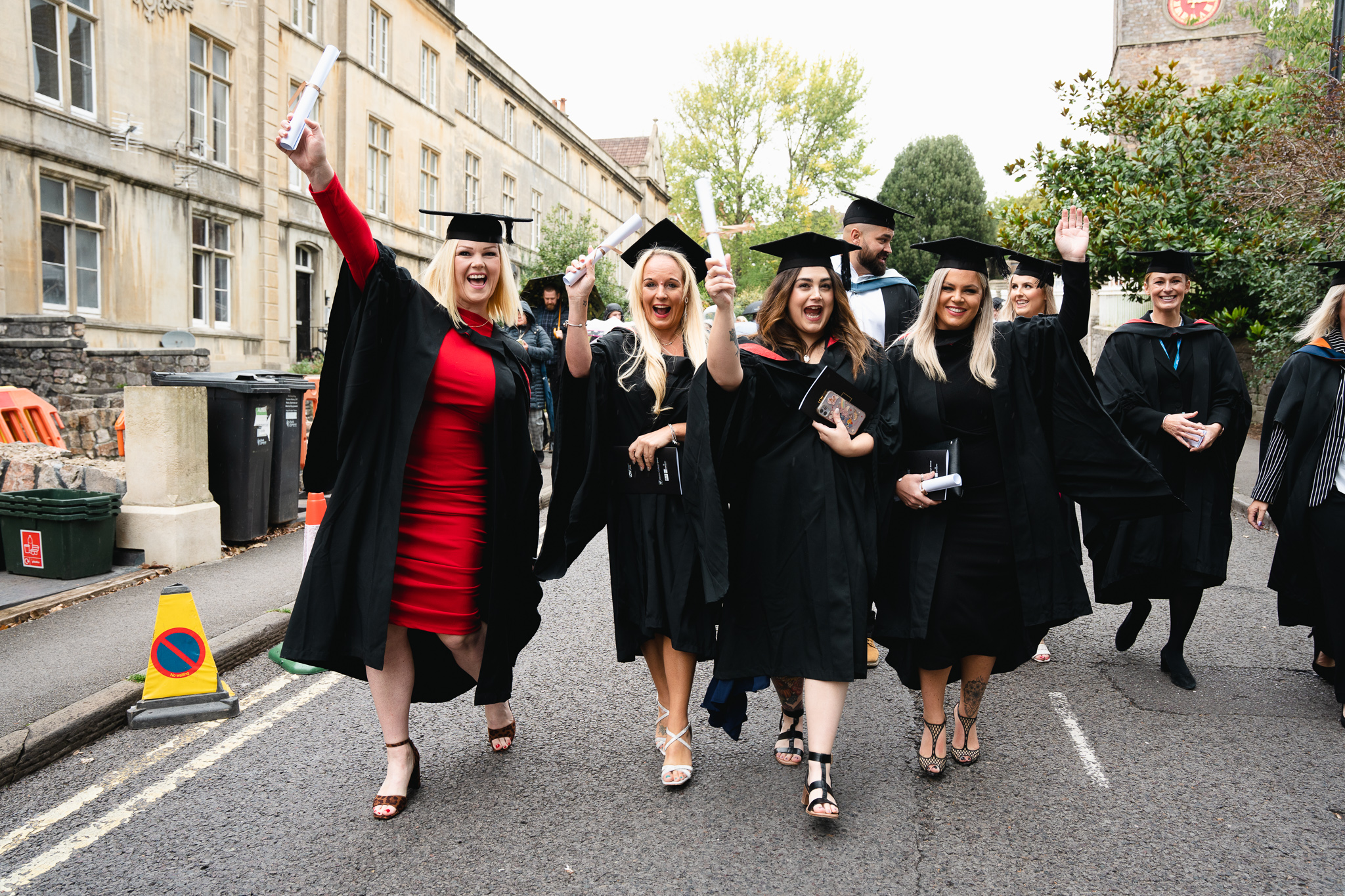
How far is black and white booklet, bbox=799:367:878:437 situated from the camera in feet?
11.6

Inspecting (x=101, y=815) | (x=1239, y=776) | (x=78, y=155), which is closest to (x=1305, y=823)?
(x=1239, y=776)

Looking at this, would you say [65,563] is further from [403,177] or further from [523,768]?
[403,177]

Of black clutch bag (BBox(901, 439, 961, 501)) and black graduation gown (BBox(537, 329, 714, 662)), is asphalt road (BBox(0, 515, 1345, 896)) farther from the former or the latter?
black clutch bag (BBox(901, 439, 961, 501))

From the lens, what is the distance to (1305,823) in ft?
11.0

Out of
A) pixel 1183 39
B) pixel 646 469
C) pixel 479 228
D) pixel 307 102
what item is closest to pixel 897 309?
pixel 646 469

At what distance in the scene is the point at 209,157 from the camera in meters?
18.6

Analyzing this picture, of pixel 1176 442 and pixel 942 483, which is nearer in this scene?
pixel 942 483

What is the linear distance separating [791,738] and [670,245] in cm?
213

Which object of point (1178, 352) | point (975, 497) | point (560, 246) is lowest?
point (975, 497)

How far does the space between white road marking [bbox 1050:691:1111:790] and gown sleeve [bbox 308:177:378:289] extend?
3.39 m

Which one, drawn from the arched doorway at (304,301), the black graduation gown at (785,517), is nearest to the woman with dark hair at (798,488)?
the black graduation gown at (785,517)

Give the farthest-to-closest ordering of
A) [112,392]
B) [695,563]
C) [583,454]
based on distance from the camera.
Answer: [112,392], [583,454], [695,563]

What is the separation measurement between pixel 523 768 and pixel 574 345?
1.72 m

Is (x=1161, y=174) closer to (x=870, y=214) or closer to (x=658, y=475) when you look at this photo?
(x=870, y=214)
